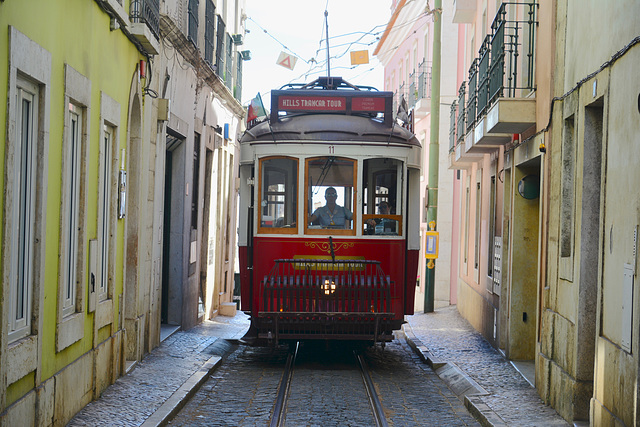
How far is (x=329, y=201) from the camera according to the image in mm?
11797

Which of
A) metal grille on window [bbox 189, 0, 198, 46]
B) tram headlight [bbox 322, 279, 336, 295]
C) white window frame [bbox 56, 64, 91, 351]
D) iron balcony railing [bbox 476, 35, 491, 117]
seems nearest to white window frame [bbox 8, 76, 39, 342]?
white window frame [bbox 56, 64, 91, 351]

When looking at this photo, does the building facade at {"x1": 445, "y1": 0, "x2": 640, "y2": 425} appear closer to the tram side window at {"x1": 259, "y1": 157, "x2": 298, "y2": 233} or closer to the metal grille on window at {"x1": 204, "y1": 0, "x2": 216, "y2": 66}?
the tram side window at {"x1": 259, "y1": 157, "x2": 298, "y2": 233}

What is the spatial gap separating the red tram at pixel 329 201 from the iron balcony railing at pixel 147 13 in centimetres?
194

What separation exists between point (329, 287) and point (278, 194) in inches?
61.4

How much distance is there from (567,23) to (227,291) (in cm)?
1314

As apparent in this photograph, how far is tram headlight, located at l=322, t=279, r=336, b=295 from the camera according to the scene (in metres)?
11.1

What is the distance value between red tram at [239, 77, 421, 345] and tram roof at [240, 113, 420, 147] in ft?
0.04

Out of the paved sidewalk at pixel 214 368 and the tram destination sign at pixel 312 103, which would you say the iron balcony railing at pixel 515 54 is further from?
the paved sidewalk at pixel 214 368

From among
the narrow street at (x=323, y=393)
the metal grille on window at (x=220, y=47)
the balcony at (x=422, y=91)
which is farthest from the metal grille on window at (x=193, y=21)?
the balcony at (x=422, y=91)

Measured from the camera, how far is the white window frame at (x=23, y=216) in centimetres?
628

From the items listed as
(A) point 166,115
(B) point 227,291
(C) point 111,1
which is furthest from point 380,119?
(B) point 227,291

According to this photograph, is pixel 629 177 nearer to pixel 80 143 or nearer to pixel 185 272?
pixel 80 143

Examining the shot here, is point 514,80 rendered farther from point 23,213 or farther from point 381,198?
point 23,213

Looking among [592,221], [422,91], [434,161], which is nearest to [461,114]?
[434,161]
